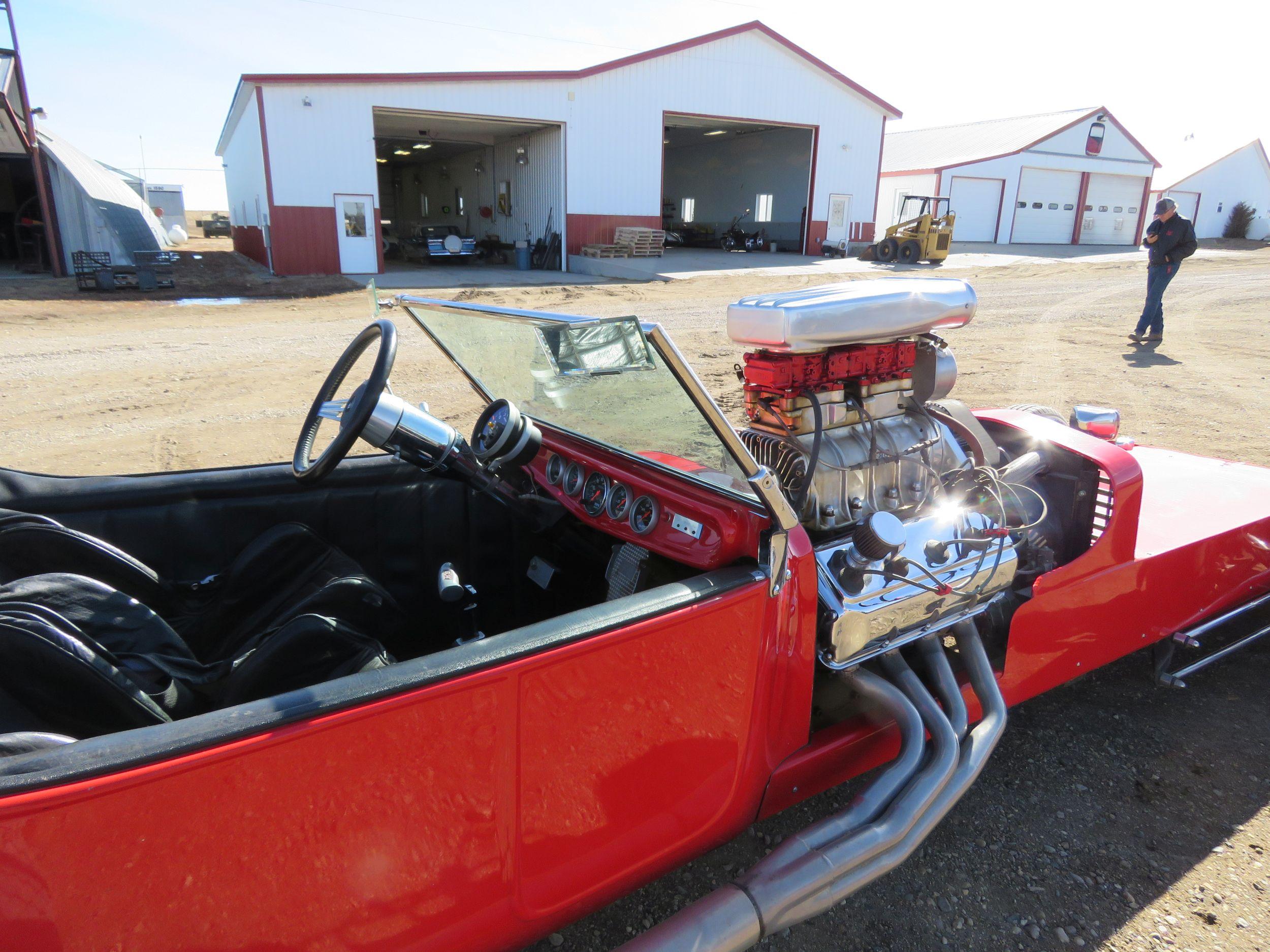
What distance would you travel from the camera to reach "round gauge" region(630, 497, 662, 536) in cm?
193

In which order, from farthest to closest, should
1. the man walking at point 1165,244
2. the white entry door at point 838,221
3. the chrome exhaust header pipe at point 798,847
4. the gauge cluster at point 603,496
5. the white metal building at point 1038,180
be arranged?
the white metal building at point 1038,180 → the white entry door at point 838,221 → the man walking at point 1165,244 → the gauge cluster at point 603,496 → the chrome exhaust header pipe at point 798,847

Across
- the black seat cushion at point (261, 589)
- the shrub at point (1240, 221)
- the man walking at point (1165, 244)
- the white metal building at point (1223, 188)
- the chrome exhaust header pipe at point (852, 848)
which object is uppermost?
the white metal building at point (1223, 188)

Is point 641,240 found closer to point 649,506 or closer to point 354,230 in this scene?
point 354,230

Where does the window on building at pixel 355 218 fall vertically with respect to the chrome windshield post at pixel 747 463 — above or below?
above

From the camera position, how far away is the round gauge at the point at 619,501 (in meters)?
2.02

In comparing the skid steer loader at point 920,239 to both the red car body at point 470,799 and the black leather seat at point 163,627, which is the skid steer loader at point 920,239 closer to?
the red car body at point 470,799

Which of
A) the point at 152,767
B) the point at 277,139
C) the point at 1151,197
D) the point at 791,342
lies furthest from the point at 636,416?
the point at 1151,197

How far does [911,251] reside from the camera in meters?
20.5

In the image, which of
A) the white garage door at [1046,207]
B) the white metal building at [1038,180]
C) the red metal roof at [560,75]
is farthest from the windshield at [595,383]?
the white garage door at [1046,207]

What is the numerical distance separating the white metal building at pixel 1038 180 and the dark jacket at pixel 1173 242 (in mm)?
20048

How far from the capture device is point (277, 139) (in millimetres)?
17000

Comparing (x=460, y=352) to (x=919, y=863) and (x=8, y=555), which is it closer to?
(x=8, y=555)

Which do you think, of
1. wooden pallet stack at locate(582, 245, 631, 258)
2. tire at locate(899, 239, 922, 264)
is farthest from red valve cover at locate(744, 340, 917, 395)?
tire at locate(899, 239, 922, 264)

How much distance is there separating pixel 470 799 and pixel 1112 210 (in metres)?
38.3
